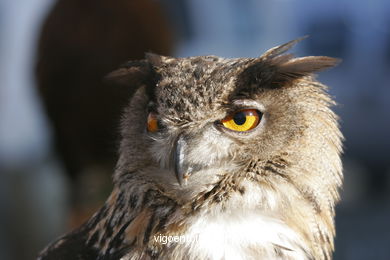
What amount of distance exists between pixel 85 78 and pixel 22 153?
162 centimetres

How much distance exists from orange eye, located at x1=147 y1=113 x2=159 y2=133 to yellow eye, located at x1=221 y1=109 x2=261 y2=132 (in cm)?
19

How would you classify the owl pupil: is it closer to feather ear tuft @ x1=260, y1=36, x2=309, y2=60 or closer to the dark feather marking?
feather ear tuft @ x1=260, y1=36, x2=309, y2=60

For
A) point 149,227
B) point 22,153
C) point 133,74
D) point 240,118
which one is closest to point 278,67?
point 240,118

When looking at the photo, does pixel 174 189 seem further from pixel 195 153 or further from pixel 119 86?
pixel 119 86

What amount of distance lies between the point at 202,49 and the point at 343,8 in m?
1.31

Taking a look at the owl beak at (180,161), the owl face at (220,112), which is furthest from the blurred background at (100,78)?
the owl beak at (180,161)

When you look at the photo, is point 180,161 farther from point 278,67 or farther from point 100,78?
point 100,78

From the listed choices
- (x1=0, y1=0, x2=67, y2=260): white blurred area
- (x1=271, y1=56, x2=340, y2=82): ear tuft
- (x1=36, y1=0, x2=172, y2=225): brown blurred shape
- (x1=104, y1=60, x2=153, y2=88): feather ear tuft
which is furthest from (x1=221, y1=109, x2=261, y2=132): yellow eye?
(x1=0, y1=0, x2=67, y2=260): white blurred area

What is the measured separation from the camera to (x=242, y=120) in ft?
4.55

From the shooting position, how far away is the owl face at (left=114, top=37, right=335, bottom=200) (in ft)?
4.49

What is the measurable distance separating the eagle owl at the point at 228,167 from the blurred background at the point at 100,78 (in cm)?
12

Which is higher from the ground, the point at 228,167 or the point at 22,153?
the point at 228,167

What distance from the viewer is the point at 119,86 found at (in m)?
1.59

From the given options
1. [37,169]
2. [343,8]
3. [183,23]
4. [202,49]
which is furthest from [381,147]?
[37,169]
